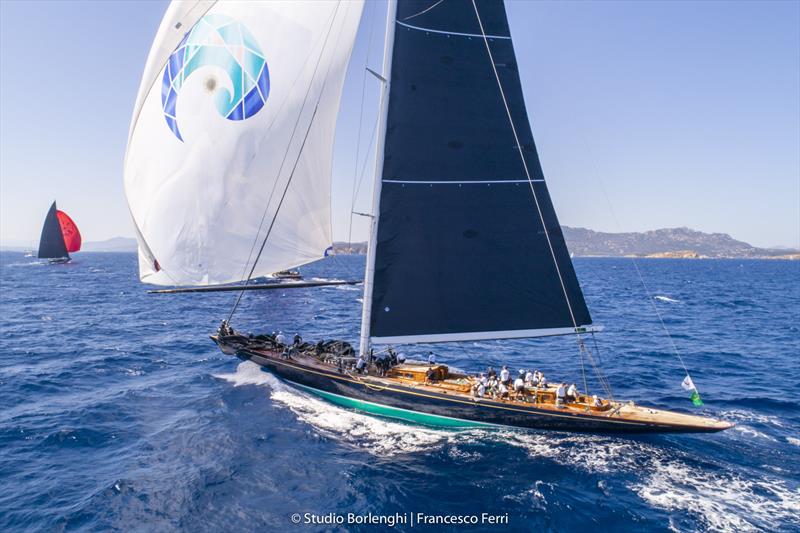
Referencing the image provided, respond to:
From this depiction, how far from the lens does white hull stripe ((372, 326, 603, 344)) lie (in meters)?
16.9

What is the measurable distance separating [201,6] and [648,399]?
24.5 m

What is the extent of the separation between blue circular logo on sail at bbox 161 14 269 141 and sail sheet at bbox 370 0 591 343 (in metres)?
5.69

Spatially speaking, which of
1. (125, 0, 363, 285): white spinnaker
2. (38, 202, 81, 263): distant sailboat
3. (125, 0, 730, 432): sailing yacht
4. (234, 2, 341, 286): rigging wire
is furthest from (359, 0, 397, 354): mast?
(38, 202, 81, 263): distant sailboat

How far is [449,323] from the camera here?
17.3 metres

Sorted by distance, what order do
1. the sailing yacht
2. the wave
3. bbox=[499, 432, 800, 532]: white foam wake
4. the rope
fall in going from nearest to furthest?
bbox=[499, 432, 800, 532]: white foam wake → the wave → the sailing yacht → the rope

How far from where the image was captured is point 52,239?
10869 cm

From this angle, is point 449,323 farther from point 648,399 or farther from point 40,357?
point 40,357

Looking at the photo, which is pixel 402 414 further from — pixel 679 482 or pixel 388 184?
pixel 679 482

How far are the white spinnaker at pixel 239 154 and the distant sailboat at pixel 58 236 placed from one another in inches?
4084

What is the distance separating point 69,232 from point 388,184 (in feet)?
388

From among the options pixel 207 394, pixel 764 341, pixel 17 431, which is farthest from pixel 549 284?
pixel 764 341

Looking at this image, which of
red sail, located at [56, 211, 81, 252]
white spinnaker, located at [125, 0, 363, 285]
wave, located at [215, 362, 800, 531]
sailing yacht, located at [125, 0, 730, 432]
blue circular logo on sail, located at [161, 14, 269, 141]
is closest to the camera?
wave, located at [215, 362, 800, 531]

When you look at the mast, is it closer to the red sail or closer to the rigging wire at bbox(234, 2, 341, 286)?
the rigging wire at bbox(234, 2, 341, 286)

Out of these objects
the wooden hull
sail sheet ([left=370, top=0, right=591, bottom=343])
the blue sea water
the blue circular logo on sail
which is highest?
the blue circular logo on sail
